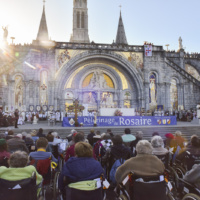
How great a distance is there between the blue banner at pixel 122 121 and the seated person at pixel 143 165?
13.9m

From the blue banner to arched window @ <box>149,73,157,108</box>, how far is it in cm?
1008

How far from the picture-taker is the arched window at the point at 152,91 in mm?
28703

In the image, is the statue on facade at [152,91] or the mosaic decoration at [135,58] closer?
the mosaic decoration at [135,58]

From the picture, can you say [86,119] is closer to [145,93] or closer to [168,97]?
[145,93]

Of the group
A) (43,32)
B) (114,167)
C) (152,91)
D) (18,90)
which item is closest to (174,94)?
(152,91)

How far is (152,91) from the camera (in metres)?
29.0

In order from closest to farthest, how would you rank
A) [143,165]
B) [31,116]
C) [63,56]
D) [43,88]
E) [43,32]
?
[143,165], [31,116], [43,88], [63,56], [43,32]

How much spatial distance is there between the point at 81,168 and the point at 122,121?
14.9m

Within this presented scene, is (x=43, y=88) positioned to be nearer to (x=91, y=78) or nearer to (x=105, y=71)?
(x=91, y=78)

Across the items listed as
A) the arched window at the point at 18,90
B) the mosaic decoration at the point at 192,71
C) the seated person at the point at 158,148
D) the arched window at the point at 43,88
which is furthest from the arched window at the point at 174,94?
the seated person at the point at 158,148

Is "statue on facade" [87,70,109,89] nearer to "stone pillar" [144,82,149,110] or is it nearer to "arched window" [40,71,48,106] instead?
"stone pillar" [144,82,149,110]

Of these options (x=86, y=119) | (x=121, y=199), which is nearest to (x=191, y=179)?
(x=121, y=199)

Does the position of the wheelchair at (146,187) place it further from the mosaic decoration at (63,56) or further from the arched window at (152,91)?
the arched window at (152,91)

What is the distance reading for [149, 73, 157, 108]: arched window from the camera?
2870 cm
